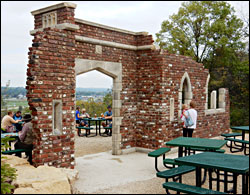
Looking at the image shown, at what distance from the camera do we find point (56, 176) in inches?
218

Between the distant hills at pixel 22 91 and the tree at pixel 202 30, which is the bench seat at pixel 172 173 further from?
the tree at pixel 202 30

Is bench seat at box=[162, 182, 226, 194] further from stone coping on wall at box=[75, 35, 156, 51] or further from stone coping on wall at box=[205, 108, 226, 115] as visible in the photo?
stone coping on wall at box=[205, 108, 226, 115]

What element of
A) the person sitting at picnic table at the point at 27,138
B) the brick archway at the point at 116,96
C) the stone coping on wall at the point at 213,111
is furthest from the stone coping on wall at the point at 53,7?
the stone coping on wall at the point at 213,111

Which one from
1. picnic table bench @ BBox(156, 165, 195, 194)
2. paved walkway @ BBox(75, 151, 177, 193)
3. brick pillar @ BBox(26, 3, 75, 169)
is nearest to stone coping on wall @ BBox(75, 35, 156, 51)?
brick pillar @ BBox(26, 3, 75, 169)

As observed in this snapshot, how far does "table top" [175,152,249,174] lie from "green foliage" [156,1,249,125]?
18081 millimetres

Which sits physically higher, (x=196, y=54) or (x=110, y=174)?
(x=196, y=54)

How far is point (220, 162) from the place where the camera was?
5.22m

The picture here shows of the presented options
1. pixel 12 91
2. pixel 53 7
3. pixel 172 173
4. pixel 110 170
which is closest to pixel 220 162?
pixel 172 173

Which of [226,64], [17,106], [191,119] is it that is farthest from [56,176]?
[226,64]

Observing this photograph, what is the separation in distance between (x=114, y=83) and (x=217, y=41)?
15741mm

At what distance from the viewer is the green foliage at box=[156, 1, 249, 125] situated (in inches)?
898

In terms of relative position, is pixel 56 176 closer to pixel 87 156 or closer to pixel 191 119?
pixel 87 156

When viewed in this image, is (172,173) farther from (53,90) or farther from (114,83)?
(114,83)

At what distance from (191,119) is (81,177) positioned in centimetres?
419
